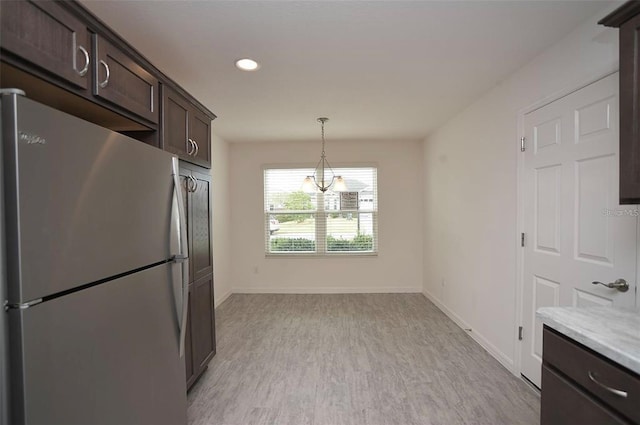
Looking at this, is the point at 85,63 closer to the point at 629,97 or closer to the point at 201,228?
the point at 201,228

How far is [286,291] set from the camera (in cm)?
506

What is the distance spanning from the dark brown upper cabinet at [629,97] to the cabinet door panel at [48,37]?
2241mm

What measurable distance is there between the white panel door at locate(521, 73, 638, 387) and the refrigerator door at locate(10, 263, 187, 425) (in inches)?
95.8

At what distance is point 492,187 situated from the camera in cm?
282

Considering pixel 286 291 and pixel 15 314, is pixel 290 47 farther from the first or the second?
pixel 286 291

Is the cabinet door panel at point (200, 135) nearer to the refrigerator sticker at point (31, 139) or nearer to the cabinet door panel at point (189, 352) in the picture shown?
the cabinet door panel at point (189, 352)

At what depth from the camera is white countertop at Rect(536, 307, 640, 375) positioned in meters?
0.98

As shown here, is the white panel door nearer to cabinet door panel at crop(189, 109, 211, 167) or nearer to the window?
cabinet door panel at crop(189, 109, 211, 167)

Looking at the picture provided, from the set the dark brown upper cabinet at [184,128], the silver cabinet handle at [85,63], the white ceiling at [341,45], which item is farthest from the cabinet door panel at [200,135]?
the silver cabinet handle at [85,63]

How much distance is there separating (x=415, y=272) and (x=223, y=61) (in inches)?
167

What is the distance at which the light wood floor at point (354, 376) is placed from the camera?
2.01 meters

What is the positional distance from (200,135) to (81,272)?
1670mm

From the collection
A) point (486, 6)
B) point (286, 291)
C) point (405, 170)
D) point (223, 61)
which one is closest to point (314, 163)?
point (405, 170)

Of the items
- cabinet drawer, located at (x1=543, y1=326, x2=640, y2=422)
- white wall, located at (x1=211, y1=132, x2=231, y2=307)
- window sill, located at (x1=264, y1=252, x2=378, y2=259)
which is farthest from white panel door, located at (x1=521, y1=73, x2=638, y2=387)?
white wall, located at (x1=211, y1=132, x2=231, y2=307)
